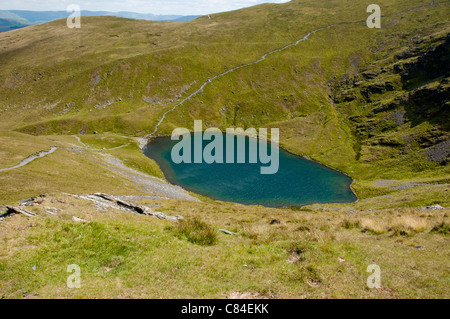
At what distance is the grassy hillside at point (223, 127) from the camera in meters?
15.3

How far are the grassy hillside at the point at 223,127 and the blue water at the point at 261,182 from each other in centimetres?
736

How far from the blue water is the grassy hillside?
736 cm

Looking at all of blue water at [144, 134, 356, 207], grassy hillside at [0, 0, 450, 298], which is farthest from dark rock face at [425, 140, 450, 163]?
blue water at [144, 134, 356, 207]

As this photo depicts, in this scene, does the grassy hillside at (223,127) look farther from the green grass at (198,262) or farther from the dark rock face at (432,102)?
the dark rock face at (432,102)

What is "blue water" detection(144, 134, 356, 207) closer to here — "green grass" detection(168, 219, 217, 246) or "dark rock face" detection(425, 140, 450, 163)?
"dark rock face" detection(425, 140, 450, 163)

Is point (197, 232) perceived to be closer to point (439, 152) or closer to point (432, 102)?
point (439, 152)

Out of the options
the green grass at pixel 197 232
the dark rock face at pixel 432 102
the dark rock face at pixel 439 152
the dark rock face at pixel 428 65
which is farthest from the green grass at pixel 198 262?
→ the dark rock face at pixel 428 65

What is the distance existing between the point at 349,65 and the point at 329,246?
20558 cm

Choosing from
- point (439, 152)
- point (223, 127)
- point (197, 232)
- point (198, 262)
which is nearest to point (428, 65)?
point (439, 152)

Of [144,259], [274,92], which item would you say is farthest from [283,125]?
[144,259]

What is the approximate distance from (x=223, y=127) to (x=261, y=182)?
2779 inches

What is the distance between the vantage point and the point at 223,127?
155625mm
